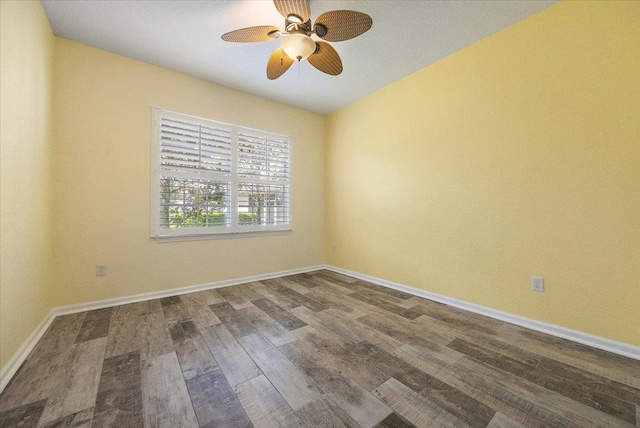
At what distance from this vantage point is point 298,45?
1792mm

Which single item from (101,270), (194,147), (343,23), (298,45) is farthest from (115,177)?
(343,23)

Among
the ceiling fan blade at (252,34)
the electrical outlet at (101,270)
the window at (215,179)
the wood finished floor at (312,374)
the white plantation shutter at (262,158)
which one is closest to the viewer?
the wood finished floor at (312,374)

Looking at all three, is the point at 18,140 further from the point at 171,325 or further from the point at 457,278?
the point at 457,278

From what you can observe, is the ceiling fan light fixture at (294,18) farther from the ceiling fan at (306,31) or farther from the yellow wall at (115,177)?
the yellow wall at (115,177)

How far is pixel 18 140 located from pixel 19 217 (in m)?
0.50

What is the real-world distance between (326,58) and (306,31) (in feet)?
0.83

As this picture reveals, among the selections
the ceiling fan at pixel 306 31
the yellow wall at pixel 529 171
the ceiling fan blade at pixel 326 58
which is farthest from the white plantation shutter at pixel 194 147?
the yellow wall at pixel 529 171

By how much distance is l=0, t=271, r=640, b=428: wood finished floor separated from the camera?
3.73 feet

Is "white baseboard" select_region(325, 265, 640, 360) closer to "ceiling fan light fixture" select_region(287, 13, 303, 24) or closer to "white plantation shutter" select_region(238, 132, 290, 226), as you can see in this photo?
"white plantation shutter" select_region(238, 132, 290, 226)

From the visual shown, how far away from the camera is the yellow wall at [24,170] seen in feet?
4.63

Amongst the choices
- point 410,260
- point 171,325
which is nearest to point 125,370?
point 171,325

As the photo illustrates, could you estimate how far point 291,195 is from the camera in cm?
381

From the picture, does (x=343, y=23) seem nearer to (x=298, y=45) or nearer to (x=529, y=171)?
(x=298, y=45)

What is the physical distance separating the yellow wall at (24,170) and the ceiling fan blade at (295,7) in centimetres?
154
